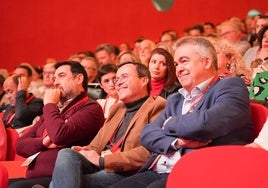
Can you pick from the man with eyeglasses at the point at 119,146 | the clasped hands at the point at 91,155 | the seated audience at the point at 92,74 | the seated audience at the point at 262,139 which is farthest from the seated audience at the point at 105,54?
the seated audience at the point at 262,139

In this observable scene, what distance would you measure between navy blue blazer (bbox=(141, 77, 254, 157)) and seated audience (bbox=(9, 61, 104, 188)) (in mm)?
697

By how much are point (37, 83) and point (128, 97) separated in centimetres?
285

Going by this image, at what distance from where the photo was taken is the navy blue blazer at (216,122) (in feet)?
7.47

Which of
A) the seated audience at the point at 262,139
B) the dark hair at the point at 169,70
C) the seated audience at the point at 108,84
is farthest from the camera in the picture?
the seated audience at the point at 108,84

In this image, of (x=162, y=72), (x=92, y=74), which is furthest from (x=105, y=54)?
(x=162, y=72)

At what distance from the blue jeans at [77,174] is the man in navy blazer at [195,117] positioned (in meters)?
0.23

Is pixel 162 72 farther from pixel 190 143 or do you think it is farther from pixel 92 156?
pixel 190 143

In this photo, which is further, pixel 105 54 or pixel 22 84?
pixel 105 54

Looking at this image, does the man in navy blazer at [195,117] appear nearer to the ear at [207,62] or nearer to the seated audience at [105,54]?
the ear at [207,62]

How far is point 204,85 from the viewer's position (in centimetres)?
252

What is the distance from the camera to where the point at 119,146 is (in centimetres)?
296

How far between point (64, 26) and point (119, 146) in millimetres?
5590

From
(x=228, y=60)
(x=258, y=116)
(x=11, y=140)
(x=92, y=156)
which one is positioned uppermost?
(x=228, y=60)

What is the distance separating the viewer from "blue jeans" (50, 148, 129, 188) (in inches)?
105
